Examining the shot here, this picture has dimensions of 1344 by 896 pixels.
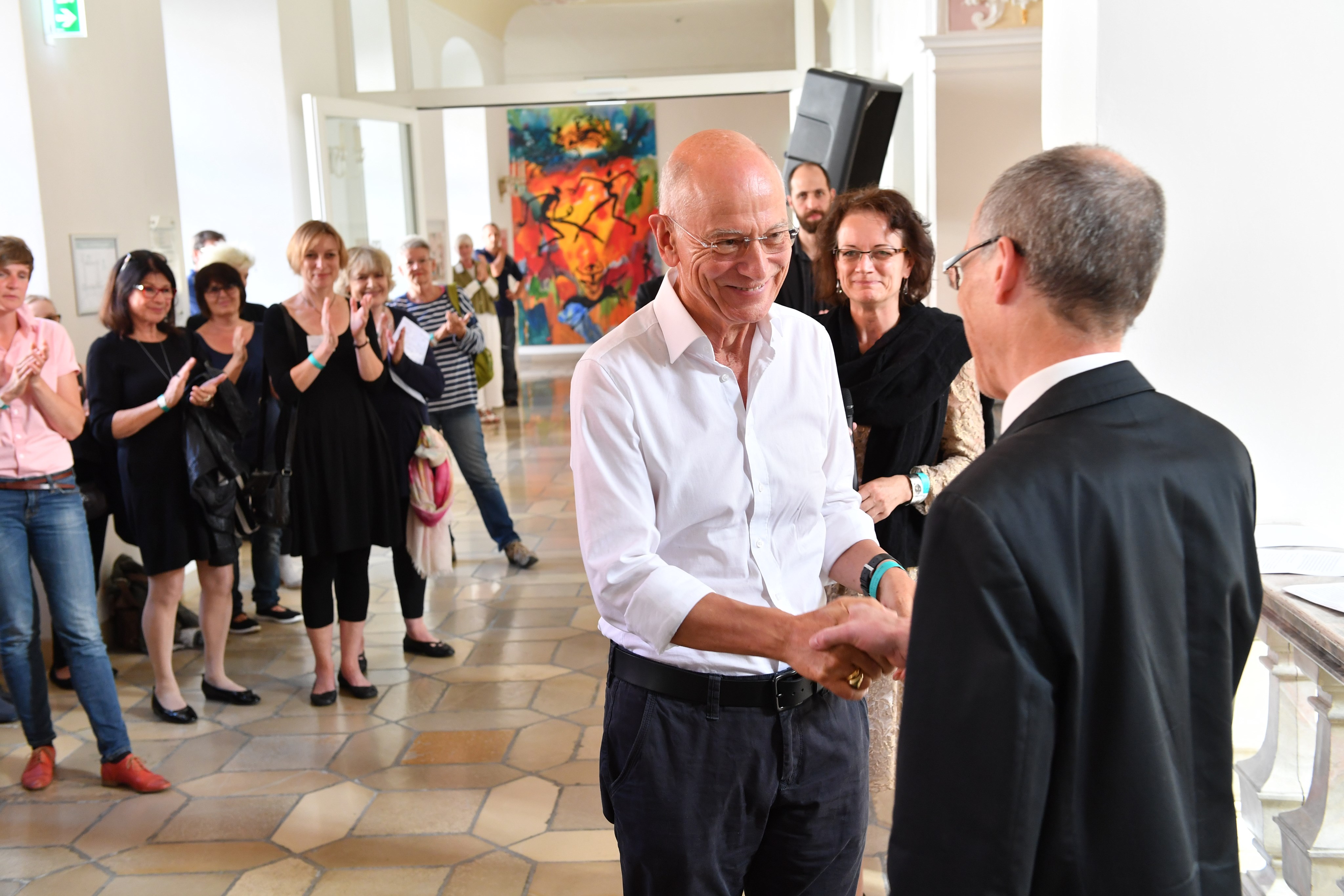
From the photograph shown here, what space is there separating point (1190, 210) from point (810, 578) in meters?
1.61

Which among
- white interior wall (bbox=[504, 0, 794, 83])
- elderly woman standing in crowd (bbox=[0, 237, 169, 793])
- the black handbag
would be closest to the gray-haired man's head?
elderly woman standing in crowd (bbox=[0, 237, 169, 793])

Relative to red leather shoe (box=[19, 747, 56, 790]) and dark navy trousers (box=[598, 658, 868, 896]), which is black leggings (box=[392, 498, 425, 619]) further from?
dark navy trousers (box=[598, 658, 868, 896])

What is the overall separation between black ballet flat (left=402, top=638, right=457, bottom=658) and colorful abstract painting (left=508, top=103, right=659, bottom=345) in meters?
13.0

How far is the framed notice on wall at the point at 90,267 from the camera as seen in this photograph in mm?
5340

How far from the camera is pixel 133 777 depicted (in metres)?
3.73

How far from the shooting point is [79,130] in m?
5.48

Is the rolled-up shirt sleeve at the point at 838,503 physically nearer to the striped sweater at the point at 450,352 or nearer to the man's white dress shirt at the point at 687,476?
the man's white dress shirt at the point at 687,476

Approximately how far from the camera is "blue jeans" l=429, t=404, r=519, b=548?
5.90 m

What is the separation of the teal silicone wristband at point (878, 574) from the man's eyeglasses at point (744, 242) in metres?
0.53

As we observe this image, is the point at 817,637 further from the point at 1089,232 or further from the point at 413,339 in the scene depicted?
the point at 413,339

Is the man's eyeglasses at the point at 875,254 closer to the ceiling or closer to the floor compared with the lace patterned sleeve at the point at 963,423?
closer to the ceiling

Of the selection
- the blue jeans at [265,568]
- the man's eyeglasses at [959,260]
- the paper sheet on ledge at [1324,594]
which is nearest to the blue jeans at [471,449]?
the blue jeans at [265,568]

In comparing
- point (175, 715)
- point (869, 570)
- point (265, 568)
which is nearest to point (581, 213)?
point (265, 568)

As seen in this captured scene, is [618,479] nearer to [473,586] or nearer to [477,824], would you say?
[477,824]
